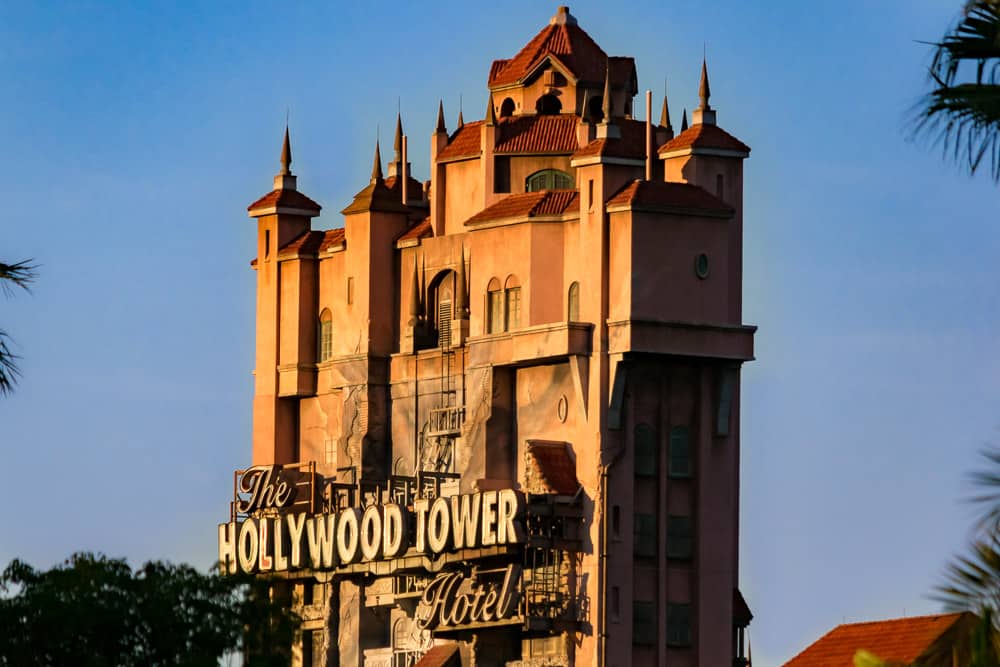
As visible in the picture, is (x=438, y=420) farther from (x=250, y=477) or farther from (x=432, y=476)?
(x=250, y=477)

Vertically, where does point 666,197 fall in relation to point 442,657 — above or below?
above

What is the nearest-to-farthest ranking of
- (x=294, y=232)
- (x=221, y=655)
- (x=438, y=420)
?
(x=221, y=655), (x=438, y=420), (x=294, y=232)

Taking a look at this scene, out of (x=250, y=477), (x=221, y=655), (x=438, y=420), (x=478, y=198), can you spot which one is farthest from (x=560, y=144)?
(x=221, y=655)

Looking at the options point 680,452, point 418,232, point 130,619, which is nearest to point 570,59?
point 418,232

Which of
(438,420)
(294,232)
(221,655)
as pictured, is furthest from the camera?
(294,232)

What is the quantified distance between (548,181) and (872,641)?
115 feet

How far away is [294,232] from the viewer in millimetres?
108875

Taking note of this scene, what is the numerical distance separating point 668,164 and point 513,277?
616cm

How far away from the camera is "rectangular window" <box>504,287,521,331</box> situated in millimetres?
95312

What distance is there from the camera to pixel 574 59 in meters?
101

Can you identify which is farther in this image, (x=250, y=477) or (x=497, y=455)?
(x=250, y=477)

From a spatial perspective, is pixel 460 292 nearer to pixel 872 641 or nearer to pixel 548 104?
pixel 548 104

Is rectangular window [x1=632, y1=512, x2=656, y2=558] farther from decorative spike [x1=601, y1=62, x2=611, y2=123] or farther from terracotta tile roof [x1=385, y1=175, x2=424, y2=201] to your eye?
terracotta tile roof [x1=385, y1=175, x2=424, y2=201]

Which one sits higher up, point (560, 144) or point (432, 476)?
point (560, 144)
